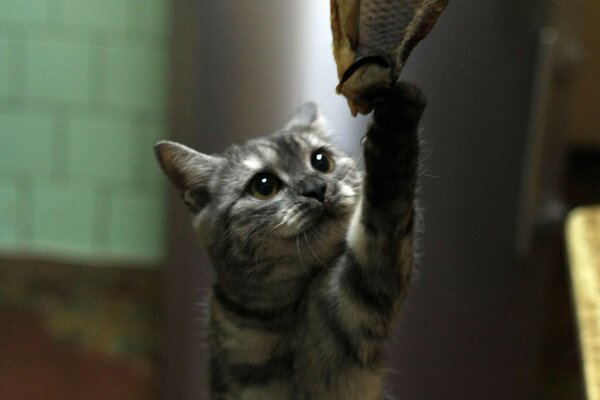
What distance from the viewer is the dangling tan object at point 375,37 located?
27 centimetres

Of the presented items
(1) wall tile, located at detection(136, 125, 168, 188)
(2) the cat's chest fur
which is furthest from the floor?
(2) the cat's chest fur

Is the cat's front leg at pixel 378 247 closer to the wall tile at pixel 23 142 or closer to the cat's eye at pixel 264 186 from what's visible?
the cat's eye at pixel 264 186

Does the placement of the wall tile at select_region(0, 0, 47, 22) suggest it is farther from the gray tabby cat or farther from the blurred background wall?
the gray tabby cat

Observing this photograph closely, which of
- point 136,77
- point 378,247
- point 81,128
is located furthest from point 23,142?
point 378,247

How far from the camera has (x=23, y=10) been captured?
1016mm

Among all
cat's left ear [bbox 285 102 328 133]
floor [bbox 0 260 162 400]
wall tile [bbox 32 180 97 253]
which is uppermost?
cat's left ear [bbox 285 102 328 133]

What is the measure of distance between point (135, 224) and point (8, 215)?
7.9 inches

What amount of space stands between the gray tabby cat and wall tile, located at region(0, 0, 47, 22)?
2.22 ft

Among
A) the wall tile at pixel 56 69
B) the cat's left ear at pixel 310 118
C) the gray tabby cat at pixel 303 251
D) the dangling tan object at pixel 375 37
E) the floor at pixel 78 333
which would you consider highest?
the dangling tan object at pixel 375 37

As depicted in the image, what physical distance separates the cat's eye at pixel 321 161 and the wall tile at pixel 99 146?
78 centimetres

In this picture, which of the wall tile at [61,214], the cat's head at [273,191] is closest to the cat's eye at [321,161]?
the cat's head at [273,191]

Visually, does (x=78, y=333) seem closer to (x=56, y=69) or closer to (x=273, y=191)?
(x=56, y=69)

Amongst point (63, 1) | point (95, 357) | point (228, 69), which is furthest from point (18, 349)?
point (228, 69)

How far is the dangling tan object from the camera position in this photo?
27 cm
